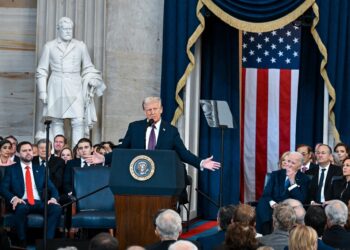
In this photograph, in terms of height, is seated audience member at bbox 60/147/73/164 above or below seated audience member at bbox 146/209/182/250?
above

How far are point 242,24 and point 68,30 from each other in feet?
7.68

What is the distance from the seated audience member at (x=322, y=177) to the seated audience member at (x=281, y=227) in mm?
3525

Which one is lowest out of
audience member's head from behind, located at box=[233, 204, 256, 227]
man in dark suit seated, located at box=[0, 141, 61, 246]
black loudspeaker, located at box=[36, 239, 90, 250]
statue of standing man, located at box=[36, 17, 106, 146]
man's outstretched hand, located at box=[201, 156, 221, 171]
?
black loudspeaker, located at box=[36, 239, 90, 250]

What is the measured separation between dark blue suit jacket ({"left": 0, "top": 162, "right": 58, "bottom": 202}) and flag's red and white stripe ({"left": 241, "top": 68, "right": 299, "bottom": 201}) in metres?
4.14

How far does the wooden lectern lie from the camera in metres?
8.67

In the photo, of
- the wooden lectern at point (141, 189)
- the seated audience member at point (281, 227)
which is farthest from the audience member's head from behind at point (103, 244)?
the wooden lectern at point (141, 189)

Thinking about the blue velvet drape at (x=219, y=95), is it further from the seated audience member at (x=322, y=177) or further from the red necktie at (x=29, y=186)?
the red necktie at (x=29, y=186)

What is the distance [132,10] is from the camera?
13438 mm

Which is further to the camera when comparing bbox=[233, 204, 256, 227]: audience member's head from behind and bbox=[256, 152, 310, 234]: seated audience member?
bbox=[256, 152, 310, 234]: seated audience member

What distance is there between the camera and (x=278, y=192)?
10.9m

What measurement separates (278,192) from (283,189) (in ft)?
0.22

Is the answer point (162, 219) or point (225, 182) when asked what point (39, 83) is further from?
point (162, 219)

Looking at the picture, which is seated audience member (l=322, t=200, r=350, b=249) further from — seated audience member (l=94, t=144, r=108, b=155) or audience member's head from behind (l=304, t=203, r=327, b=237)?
seated audience member (l=94, t=144, r=108, b=155)

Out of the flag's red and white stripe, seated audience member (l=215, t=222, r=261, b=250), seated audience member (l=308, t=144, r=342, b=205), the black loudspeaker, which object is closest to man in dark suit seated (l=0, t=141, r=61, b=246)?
the black loudspeaker
